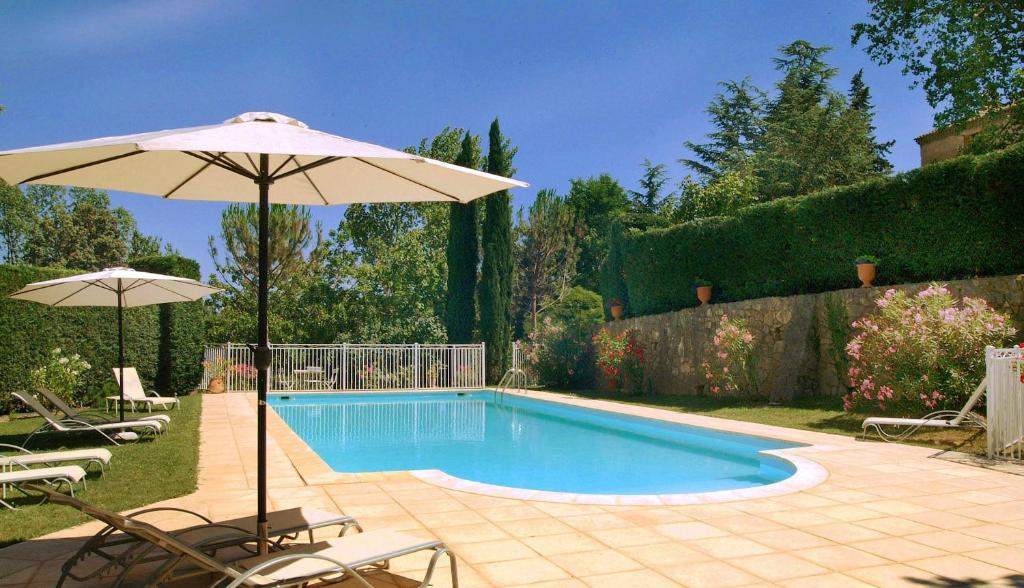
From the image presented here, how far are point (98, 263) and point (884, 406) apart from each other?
117ft

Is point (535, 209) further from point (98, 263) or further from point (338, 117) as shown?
point (98, 263)

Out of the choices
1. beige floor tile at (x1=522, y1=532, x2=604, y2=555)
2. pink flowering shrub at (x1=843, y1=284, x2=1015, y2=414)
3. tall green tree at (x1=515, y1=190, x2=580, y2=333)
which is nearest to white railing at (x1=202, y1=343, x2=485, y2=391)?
tall green tree at (x1=515, y1=190, x2=580, y2=333)

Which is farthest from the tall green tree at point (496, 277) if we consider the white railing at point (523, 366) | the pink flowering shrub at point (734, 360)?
the pink flowering shrub at point (734, 360)

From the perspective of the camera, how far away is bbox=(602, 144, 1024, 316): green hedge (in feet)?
31.8

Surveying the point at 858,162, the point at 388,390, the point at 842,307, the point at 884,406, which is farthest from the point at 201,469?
the point at 858,162

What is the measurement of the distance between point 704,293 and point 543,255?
17.2m

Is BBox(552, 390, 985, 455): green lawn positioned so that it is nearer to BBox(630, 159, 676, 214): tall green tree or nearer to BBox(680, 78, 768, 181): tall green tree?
BBox(680, 78, 768, 181): tall green tree

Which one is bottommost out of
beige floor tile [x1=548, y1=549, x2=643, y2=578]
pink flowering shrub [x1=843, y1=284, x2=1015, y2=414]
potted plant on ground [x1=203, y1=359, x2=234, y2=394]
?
beige floor tile [x1=548, y1=549, x2=643, y2=578]

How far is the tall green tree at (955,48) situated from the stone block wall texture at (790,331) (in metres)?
4.86

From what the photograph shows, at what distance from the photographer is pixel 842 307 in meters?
11.1

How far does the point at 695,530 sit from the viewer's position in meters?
4.18

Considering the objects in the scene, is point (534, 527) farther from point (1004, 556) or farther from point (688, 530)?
point (1004, 556)

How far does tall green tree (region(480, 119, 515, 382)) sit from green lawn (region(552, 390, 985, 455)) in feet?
20.0

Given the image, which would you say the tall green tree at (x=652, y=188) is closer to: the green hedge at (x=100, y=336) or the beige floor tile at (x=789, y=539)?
the green hedge at (x=100, y=336)
